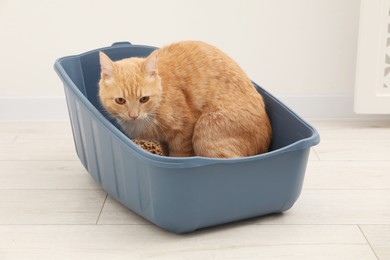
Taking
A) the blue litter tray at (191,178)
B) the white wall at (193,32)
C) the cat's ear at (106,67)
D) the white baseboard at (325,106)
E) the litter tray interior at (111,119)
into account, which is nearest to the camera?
the blue litter tray at (191,178)

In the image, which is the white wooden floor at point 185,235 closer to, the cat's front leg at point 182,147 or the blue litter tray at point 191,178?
the blue litter tray at point 191,178

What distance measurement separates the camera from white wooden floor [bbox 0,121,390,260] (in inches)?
44.7

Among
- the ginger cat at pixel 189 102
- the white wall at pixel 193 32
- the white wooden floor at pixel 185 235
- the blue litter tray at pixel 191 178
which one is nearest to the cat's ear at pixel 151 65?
the ginger cat at pixel 189 102

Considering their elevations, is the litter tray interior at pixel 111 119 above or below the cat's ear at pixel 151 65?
below

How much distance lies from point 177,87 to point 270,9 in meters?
0.69

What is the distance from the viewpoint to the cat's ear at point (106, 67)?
121 cm

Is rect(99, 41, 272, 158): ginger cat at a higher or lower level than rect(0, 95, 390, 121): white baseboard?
higher

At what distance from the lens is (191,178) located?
1091 millimetres

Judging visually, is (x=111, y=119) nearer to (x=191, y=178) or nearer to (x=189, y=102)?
(x=189, y=102)

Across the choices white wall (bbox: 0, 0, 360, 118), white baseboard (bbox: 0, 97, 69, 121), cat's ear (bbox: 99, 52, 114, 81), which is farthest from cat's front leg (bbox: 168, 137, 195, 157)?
white baseboard (bbox: 0, 97, 69, 121)

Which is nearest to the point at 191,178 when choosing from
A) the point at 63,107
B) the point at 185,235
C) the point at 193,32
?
the point at 185,235

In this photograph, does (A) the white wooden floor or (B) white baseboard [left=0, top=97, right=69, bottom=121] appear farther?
(B) white baseboard [left=0, top=97, right=69, bottom=121]

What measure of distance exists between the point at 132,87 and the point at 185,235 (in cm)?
36

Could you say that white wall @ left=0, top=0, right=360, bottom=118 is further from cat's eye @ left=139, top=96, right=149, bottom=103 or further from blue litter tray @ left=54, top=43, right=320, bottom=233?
Result: cat's eye @ left=139, top=96, right=149, bottom=103
